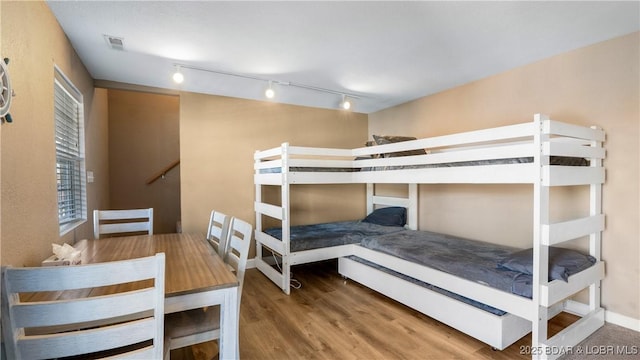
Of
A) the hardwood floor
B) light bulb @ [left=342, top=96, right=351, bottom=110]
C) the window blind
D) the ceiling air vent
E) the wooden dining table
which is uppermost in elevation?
the ceiling air vent

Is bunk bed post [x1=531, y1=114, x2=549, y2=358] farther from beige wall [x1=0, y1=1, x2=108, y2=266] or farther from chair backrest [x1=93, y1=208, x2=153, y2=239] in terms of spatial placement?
chair backrest [x1=93, y1=208, x2=153, y2=239]

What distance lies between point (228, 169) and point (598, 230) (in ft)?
11.5

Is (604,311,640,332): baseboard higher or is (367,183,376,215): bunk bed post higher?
(367,183,376,215): bunk bed post

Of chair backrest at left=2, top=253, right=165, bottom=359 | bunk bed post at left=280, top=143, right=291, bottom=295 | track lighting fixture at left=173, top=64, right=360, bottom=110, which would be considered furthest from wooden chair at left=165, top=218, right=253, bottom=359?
track lighting fixture at left=173, top=64, right=360, bottom=110

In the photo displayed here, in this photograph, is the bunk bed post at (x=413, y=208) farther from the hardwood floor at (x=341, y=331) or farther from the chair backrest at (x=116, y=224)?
the chair backrest at (x=116, y=224)

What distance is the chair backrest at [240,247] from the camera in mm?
A: 1521

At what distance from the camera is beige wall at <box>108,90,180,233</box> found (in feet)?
13.5

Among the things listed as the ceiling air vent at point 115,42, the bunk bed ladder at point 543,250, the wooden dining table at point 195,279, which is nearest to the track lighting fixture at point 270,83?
the ceiling air vent at point 115,42

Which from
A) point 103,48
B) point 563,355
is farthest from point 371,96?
point 563,355

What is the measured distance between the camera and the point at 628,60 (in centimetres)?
207

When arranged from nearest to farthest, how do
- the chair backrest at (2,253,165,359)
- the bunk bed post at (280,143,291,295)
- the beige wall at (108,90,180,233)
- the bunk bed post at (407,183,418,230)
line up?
1. the chair backrest at (2,253,165,359)
2. the bunk bed post at (280,143,291,295)
3. the bunk bed post at (407,183,418,230)
4. the beige wall at (108,90,180,233)

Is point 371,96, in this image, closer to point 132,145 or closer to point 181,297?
point 181,297

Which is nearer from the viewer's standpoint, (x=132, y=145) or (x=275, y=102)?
(x=275, y=102)

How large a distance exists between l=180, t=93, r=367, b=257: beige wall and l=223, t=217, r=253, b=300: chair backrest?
5.75ft
